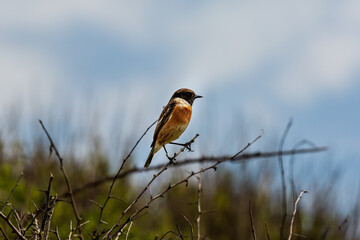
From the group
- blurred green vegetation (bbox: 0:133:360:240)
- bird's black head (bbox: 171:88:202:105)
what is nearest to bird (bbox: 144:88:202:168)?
bird's black head (bbox: 171:88:202:105)

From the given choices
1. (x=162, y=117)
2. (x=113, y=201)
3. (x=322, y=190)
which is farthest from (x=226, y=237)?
(x=162, y=117)

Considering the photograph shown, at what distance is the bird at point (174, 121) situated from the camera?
3.12 m

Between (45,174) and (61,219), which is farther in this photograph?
(45,174)

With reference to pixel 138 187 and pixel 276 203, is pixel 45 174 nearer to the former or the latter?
pixel 138 187

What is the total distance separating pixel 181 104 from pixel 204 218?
481 cm

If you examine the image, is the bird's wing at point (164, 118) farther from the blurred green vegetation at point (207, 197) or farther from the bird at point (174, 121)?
the blurred green vegetation at point (207, 197)

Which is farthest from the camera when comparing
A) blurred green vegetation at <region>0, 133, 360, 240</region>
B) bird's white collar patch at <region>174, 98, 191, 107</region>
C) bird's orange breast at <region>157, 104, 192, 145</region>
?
blurred green vegetation at <region>0, 133, 360, 240</region>

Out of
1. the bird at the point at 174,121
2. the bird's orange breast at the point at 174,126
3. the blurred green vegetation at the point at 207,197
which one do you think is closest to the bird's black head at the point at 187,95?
the bird at the point at 174,121

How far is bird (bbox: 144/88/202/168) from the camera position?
312 centimetres

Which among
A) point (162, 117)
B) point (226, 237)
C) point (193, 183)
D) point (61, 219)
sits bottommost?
point (226, 237)

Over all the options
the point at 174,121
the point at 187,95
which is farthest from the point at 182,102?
the point at 174,121

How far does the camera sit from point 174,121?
10.2ft

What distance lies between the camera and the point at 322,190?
7602 mm

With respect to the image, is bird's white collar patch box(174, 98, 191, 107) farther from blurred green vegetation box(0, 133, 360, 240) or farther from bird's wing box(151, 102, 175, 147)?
blurred green vegetation box(0, 133, 360, 240)
